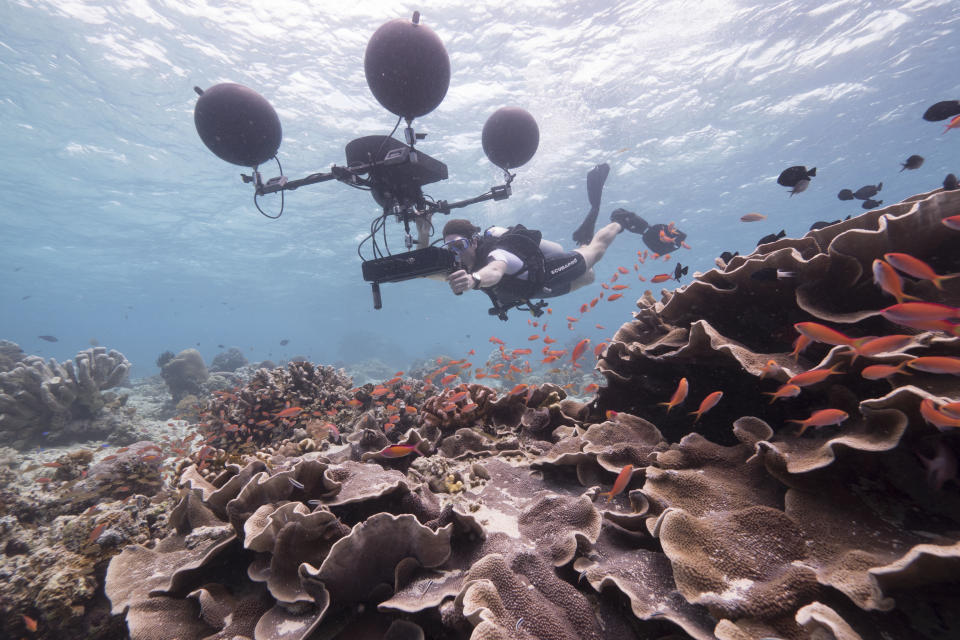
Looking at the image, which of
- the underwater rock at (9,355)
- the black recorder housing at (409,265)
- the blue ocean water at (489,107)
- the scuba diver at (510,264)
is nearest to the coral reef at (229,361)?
the blue ocean water at (489,107)

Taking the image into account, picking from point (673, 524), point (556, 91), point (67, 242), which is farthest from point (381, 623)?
point (67, 242)

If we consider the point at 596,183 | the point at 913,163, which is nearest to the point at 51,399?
the point at 596,183

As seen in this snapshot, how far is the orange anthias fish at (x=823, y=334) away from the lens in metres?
2.04

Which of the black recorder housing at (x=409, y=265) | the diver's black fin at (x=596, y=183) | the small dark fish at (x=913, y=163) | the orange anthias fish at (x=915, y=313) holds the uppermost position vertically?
the diver's black fin at (x=596, y=183)

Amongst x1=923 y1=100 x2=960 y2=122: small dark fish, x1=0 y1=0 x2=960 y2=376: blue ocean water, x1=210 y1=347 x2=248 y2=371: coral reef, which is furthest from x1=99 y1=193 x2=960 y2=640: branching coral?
x1=210 y1=347 x2=248 y2=371: coral reef

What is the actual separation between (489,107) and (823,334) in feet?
63.4

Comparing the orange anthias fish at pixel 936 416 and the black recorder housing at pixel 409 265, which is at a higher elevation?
the black recorder housing at pixel 409 265

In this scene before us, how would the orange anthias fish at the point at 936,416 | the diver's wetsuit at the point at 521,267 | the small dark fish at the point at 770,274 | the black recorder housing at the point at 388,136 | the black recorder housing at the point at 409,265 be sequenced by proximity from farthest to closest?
the diver's wetsuit at the point at 521,267, the black recorder housing at the point at 409,265, the black recorder housing at the point at 388,136, the small dark fish at the point at 770,274, the orange anthias fish at the point at 936,416

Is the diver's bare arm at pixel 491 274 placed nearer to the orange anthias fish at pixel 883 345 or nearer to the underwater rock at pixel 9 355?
the orange anthias fish at pixel 883 345

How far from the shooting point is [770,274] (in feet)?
8.45

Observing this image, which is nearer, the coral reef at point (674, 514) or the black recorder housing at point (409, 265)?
the coral reef at point (674, 514)

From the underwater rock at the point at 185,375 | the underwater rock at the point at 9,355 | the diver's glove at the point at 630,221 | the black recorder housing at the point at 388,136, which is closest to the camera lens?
the black recorder housing at the point at 388,136

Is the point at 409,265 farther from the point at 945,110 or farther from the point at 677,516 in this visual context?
the point at 945,110

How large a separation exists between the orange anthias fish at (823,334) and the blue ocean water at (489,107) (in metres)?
16.4
